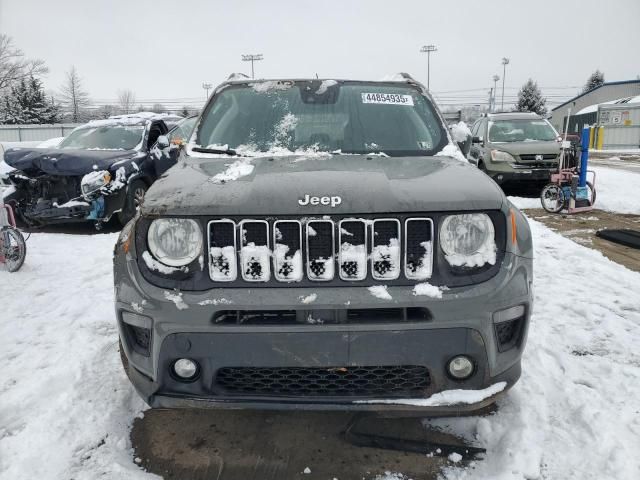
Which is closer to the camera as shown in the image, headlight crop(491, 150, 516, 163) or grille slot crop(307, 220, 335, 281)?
grille slot crop(307, 220, 335, 281)

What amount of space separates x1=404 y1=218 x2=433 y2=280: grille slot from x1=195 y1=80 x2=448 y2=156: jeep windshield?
1035 millimetres

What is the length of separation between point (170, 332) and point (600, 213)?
8840mm

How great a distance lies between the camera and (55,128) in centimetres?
3841

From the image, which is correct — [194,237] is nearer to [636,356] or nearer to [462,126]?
[462,126]

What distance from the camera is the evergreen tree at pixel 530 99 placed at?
189 ft

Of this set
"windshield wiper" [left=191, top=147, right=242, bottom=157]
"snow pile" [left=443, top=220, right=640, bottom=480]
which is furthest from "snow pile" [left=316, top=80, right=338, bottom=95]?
"snow pile" [left=443, top=220, right=640, bottom=480]

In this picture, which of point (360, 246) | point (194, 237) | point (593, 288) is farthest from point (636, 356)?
point (194, 237)

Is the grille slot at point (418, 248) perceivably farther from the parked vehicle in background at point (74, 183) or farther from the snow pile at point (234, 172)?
the parked vehicle in background at point (74, 183)

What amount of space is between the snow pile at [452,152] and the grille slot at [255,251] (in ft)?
4.78

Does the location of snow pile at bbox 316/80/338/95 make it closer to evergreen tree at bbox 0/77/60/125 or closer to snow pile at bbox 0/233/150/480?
snow pile at bbox 0/233/150/480

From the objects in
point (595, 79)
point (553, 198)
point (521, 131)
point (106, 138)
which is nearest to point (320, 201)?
point (106, 138)

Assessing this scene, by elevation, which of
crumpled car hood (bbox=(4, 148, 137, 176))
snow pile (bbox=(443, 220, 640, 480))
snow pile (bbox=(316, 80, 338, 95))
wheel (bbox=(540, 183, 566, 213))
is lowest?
snow pile (bbox=(443, 220, 640, 480))

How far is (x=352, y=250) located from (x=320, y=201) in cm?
26

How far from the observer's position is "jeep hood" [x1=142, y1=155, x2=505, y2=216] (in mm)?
2137
